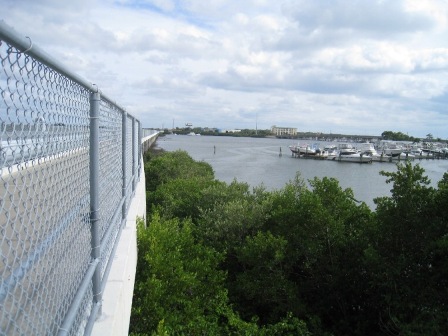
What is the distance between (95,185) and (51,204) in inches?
19.3

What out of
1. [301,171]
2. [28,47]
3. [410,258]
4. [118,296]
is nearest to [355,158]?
[301,171]

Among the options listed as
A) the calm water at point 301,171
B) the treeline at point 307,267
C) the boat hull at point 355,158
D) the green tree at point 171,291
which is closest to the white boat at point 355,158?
the boat hull at point 355,158

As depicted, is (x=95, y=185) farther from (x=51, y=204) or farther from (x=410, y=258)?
(x=410, y=258)

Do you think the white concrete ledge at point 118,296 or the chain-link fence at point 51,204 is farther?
the white concrete ledge at point 118,296

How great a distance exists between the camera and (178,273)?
7.91m

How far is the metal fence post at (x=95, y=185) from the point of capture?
3.00m

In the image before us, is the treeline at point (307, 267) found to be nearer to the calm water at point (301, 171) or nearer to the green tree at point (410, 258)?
the green tree at point (410, 258)

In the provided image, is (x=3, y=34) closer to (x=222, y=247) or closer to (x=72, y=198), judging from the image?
(x=72, y=198)

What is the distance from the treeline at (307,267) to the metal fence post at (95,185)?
12.2ft

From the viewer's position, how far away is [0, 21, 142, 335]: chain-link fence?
5.85 ft

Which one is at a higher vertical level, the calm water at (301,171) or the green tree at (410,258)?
the green tree at (410,258)

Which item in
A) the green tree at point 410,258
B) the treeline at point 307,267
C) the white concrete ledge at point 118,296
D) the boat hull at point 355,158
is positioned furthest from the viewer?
the boat hull at point 355,158

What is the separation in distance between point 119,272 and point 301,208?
7617 mm

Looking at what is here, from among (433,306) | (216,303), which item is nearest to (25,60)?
(216,303)
